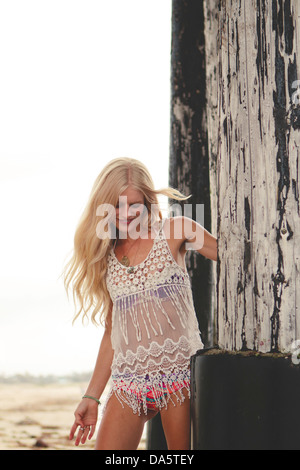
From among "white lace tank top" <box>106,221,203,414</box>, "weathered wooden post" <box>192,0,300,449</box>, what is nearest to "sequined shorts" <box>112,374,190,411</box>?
"white lace tank top" <box>106,221,203,414</box>

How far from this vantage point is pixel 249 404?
151 cm

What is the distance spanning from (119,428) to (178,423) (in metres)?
0.26

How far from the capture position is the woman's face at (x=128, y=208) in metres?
2.69

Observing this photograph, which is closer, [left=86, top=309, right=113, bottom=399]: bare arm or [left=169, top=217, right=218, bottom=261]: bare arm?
[left=169, top=217, right=218, bottom=261]: bare arm

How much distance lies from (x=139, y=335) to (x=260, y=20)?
145 cm

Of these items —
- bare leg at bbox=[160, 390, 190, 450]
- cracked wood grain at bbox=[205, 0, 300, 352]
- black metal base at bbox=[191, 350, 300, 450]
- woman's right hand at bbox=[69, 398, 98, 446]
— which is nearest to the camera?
black metal base at bbox=[191, 350, 300, 450]

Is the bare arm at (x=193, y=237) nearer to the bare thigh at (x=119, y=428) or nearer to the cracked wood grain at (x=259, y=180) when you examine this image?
the cracked wood grain at (x=259, y=180)

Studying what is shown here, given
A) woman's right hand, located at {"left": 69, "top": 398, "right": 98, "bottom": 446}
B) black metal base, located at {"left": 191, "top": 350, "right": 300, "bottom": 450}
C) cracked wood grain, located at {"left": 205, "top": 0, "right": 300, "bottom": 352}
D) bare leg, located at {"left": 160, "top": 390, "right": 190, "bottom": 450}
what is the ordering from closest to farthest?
black metal base, located at {"left": 191, "top": 350, "right": 300, "bottom": 450}
cracked wood grain, located at {"left": 205, "top": 0, "right": 300, "bottom": 352}
bare leg, located at {"left": 160, "top": 390, "right": 190, "bottom": 450}
woman's right hand, located at {"left": 69, "top": 398, "right": 98, "bottom": 446}

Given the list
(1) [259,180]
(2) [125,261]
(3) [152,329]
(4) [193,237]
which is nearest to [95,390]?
(3) [152,329]

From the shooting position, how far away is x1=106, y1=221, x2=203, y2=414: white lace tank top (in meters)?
2.47

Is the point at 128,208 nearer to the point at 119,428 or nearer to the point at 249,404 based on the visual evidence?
the point at 119,428

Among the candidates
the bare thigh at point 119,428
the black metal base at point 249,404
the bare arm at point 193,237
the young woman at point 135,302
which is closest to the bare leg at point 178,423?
the young woman at point 135,302

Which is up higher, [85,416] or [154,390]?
[154,390]

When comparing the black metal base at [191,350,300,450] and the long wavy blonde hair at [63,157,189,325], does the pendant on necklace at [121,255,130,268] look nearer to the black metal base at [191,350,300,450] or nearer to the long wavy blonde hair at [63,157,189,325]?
the long wavy blonde hair at [63,157,189,325]
